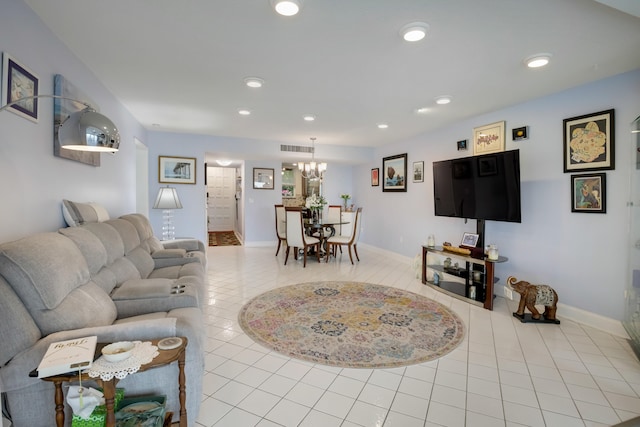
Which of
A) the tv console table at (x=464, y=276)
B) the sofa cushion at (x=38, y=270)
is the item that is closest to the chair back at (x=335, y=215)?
the tv console table at (x=464, y=276)

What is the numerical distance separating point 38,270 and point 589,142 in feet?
14.5

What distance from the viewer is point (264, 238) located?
7.69m

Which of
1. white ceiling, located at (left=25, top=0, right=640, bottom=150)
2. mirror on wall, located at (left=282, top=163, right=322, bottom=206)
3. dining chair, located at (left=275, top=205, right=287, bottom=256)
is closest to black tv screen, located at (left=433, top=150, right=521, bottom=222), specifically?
white ceiling, located at (left=25, top=0, right=640, bottom=150)

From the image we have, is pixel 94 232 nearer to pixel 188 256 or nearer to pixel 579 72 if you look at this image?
pixel 188 256

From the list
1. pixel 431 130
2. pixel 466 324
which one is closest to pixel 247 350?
pixel 466 324

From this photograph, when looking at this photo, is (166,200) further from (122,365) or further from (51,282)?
(122,365)

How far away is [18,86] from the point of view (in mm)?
1807

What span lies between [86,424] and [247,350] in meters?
1.36

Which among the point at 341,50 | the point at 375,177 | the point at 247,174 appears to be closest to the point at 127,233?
the point at 341,50

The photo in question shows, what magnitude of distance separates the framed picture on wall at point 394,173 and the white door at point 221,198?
5606 mm

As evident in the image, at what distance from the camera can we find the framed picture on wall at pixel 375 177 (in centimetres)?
690

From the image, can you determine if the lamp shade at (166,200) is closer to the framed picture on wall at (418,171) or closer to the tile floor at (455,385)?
the tile floor at (455,385)

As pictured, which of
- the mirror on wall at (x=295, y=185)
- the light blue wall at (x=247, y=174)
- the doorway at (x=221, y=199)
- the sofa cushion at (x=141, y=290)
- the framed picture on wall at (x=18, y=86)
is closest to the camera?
the framed picture on wall at (x=18, y=86)

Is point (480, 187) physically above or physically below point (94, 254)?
above
